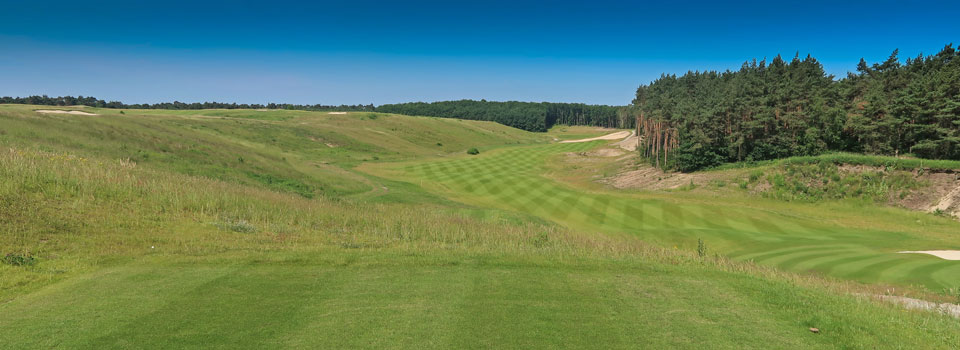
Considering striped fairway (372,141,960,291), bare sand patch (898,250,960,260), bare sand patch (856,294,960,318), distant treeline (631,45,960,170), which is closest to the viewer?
bare sand patch (856,294,960,318)

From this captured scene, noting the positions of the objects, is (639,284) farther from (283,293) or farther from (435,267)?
(283,293)

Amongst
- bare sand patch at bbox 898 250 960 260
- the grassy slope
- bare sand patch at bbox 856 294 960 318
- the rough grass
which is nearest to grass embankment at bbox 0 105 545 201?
the grassy slope

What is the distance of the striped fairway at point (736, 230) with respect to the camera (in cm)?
1731

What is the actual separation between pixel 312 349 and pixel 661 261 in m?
10.7

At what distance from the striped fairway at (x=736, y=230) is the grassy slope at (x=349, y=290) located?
25.4 feet

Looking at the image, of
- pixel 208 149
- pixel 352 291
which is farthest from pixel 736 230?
pixel 208 149

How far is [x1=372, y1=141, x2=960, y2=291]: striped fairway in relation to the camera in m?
17.3

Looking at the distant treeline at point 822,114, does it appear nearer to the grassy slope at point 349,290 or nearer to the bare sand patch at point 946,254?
the bare sand patch at point 946,254

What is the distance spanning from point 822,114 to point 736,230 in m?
32.8

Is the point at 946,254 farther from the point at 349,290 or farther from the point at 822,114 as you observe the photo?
the point at 822,114

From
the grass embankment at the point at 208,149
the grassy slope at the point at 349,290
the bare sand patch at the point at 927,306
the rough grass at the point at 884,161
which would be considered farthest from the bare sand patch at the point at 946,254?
the grass embankment at the point at 208,149

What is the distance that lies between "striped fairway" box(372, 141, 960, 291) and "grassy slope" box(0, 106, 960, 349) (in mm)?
7753

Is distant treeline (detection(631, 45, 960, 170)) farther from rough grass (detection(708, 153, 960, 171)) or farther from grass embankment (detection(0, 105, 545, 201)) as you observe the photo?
grass embankment (detection(0, 105, 545, 201))

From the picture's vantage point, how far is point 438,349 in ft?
22.5
